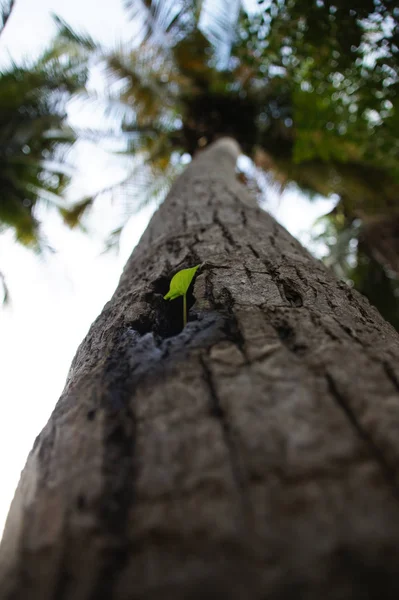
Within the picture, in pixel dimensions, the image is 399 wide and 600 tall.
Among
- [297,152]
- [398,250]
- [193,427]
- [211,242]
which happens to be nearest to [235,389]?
[193,427]

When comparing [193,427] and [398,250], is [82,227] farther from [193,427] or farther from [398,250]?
[193,427]

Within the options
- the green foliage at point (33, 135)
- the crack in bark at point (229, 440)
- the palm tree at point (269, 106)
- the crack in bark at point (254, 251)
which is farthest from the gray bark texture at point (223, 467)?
the green foliage at point (33, 135)

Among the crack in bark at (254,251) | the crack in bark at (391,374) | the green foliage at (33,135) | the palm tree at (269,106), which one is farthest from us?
the green foliage at (33,135)

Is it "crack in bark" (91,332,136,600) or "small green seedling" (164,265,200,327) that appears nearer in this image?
"crack in bark" (91,332,136,600)

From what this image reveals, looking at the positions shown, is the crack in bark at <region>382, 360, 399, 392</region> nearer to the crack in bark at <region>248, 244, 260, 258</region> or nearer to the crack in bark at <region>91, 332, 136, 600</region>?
the crack in bark at <region>91, 332, 136, 600</region>

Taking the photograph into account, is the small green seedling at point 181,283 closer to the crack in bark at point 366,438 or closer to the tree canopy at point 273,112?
the crack in bark at point 366,438

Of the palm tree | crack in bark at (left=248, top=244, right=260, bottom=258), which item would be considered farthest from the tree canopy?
crack in bark at (left=248, top=244, right=260, bottom=258)

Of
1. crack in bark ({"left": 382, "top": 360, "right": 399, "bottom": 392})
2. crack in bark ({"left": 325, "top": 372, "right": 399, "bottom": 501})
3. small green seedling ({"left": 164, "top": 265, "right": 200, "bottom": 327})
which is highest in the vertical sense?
small green seedling ({"left": 164, "top": 265, "right": 200, "bottom": 327})

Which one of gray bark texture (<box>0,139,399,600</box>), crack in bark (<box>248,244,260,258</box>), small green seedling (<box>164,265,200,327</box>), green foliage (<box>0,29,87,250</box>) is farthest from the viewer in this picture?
green foliage (<box>0,29,87,250</box>)
